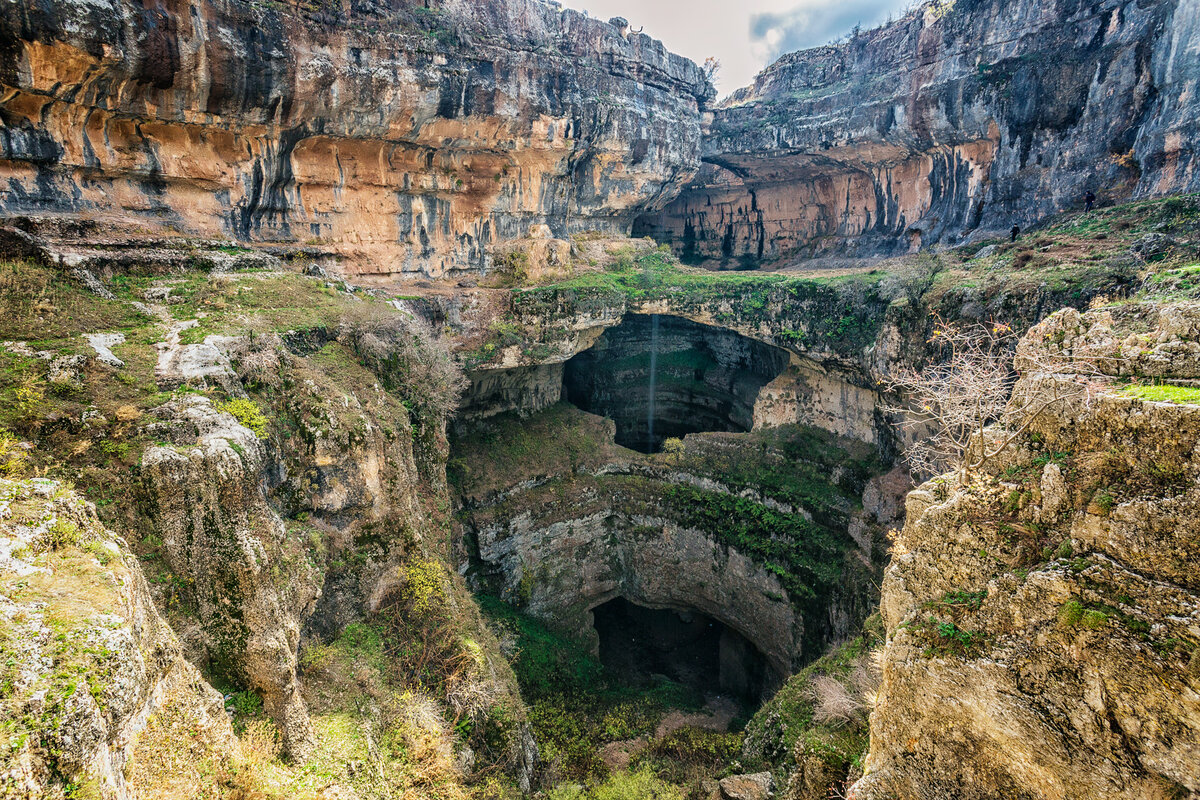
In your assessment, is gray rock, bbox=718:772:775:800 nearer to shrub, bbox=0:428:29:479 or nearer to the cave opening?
shrub, bbox=0:428:29:479

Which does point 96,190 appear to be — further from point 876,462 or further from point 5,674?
point 876,462

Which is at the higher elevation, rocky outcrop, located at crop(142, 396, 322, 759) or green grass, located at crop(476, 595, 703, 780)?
rocky outcrop, located at crop(142, 396, 322, 759)

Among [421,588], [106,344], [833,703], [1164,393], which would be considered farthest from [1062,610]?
[106,344]

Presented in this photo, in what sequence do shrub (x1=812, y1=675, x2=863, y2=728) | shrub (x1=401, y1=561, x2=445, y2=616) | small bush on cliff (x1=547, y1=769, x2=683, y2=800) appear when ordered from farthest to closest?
small bush on cliff (x1=547, y1=769, x2=683, y2=800) → shrub (x1=401, y1=561, x2=445, y2=616) → shrub (x1=812, y1=675, x2=863, y2=728)

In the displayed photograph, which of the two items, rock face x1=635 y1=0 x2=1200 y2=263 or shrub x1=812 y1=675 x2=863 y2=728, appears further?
rock face x1=635 y1=0 x2=1200 y2=263

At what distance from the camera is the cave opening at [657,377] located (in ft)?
78.4

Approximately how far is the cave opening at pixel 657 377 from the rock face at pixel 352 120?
5.67 metres

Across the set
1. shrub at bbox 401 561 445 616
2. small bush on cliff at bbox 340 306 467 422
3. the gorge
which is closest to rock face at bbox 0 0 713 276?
the gorge

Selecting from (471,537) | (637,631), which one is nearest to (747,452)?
(637,631)

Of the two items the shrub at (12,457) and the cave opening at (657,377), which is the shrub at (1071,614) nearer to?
the shrub at (12,457)

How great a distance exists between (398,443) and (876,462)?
13346 mm

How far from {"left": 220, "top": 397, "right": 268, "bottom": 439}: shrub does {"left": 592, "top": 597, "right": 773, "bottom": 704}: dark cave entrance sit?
42.5 feet

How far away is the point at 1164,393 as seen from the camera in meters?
4.52

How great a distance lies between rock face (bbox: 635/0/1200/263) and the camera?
1369 cm
